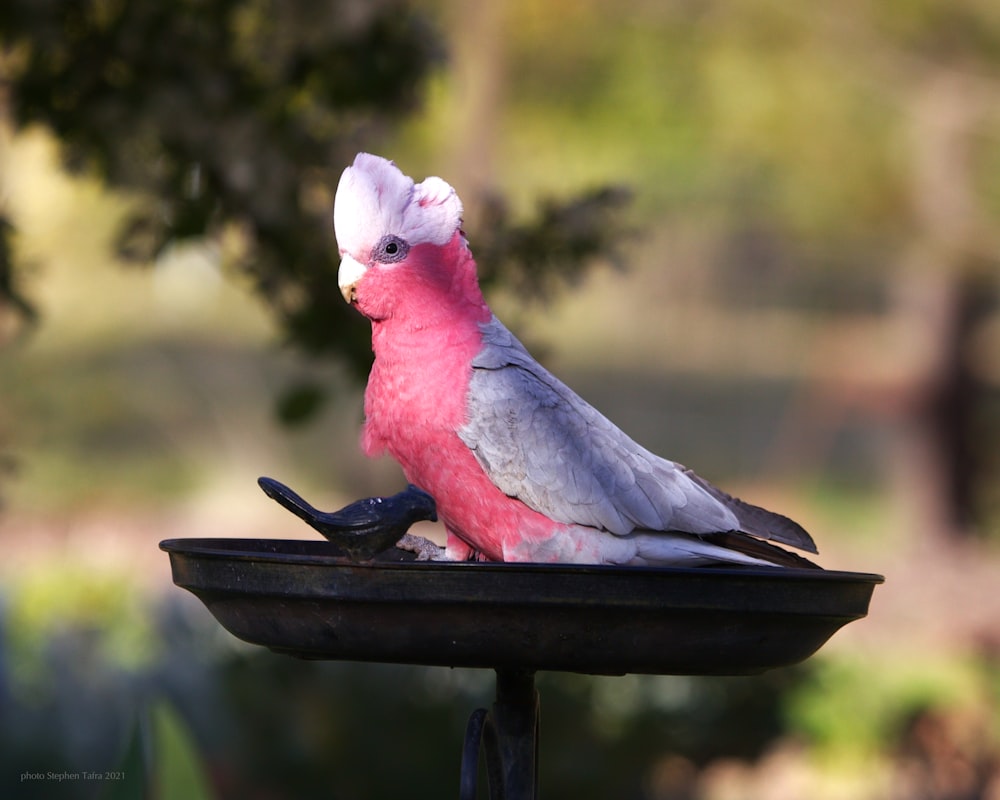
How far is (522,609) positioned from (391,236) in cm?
66

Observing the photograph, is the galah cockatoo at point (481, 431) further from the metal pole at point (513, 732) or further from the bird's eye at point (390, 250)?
the metal pole at point (513, 732)

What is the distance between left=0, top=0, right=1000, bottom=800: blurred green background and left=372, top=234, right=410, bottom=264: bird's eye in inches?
37.7

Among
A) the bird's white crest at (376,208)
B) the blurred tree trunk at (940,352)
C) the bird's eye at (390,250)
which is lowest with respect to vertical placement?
the bird's eye at (390,250)

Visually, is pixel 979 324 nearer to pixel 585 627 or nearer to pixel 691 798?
pixel 691 798

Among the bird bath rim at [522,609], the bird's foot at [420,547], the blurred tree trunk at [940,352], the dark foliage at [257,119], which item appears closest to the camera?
the bird bath rim at [522,609]

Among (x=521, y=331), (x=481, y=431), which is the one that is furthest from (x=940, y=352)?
(x=481, y=431)

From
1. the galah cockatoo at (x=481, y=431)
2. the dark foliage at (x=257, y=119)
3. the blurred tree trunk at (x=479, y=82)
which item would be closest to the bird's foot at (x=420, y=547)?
the galah cockatoo at (x=481, y=431)

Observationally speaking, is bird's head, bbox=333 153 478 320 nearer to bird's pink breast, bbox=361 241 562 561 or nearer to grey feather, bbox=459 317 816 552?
bird's pink breast, bbox=361 241 562 561

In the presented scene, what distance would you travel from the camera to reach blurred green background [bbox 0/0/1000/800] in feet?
9.93

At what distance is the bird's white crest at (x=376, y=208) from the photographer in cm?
182

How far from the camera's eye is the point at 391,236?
186cm

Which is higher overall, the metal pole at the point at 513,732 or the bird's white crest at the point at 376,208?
the bird's white crest at the point at 376,208

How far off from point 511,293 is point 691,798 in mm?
2710

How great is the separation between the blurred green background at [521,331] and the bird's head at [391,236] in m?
0.92
